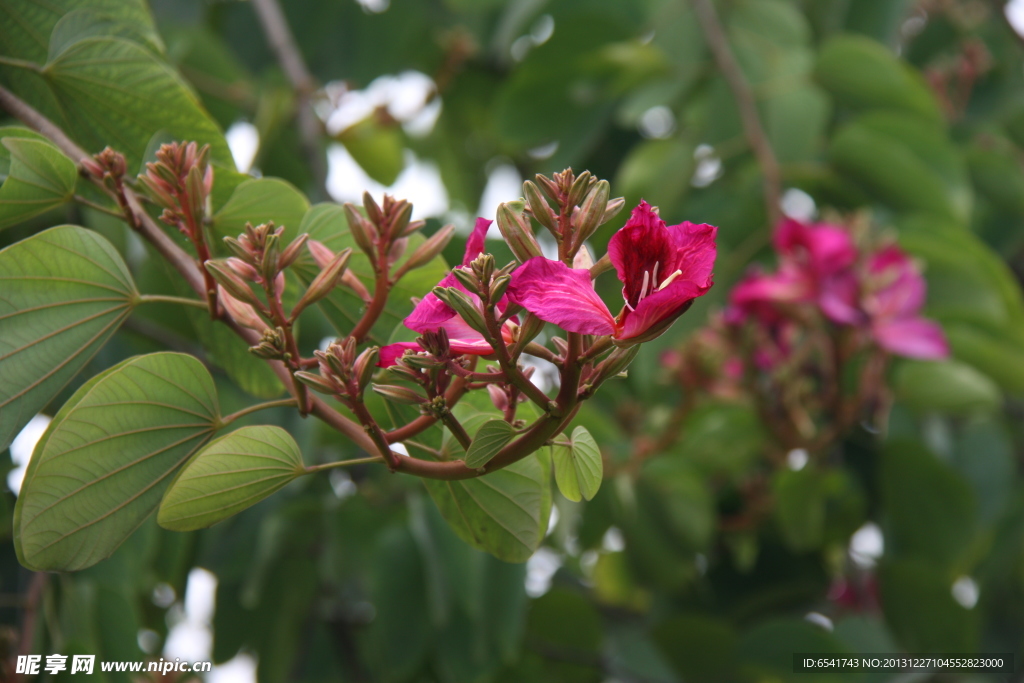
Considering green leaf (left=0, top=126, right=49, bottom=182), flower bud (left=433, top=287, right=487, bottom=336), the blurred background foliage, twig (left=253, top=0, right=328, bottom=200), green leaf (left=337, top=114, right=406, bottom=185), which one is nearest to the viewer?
flower bud (left=433, top=287, right=487, bottom=336)

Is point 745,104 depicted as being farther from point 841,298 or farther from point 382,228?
point 382,228

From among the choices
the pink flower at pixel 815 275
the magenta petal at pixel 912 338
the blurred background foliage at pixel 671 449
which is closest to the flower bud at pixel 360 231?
the blurred background foliage at pixel 671 449

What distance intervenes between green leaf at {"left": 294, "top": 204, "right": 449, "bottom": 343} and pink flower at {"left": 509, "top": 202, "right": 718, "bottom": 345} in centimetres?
25

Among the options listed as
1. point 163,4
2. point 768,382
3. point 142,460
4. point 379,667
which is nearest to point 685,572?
point 768,382

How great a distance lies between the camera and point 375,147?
85.8 inches

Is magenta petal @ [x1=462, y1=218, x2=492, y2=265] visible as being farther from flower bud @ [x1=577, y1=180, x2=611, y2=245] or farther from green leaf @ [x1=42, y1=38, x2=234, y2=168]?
green leaf @ [x1=42, y1=38, x2=234, y2=168]

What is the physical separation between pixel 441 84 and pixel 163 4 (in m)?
0.71

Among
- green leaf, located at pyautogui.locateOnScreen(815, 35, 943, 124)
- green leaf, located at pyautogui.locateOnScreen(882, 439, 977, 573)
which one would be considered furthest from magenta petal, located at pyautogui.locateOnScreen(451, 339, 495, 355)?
green leaf, located at pyautogui.locateOnScreen(815, 35, 943, 124)

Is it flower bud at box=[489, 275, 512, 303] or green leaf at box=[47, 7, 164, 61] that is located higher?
green leaf at box=[47, 7, 164, 61]

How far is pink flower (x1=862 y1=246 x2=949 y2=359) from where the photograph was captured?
1.54 metres

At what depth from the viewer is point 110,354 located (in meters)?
1.40

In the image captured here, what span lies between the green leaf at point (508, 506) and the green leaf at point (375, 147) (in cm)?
163

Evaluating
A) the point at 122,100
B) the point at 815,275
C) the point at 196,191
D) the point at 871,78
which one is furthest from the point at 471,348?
the point at 871,78

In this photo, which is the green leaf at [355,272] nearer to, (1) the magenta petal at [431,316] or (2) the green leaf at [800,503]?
(1) the magenta petal at [431,316]
